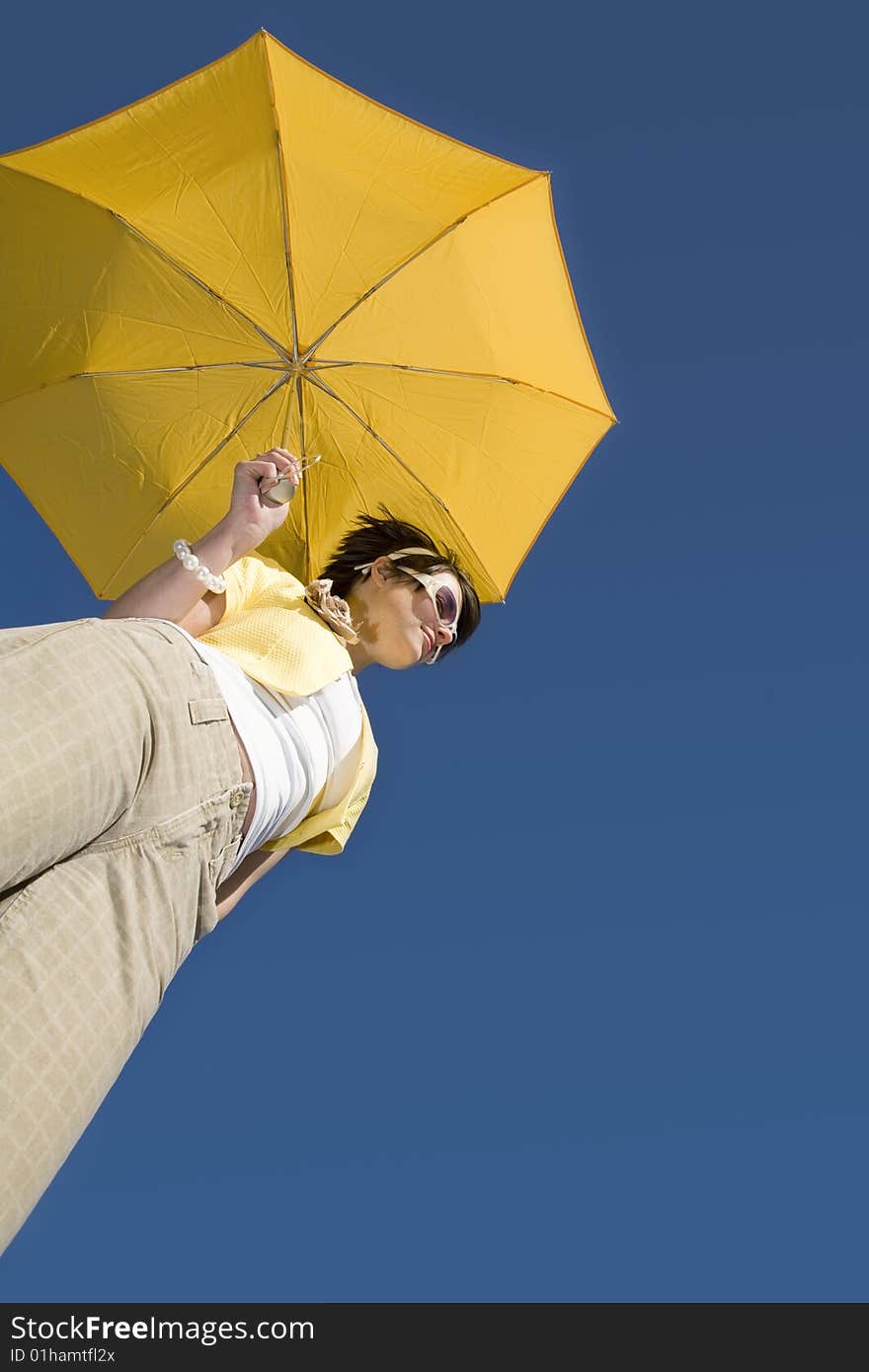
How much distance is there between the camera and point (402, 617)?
15.5 ft

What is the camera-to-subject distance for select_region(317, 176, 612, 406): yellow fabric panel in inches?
218

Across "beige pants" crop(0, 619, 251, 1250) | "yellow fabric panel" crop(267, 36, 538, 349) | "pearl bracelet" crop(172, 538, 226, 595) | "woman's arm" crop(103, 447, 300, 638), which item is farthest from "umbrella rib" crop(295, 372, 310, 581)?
"beige pants" crop(0, 619, 251, 1250)

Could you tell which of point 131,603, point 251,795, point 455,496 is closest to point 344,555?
point 455,496

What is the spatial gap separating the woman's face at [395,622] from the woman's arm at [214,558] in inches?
25.2

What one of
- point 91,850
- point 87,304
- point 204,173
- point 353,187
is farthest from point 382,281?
point 91,850

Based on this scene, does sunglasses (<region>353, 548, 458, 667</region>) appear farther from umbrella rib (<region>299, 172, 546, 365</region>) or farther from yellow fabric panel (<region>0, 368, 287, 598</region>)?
umbrella rib (<region>299, 172, 546, 365</region>)

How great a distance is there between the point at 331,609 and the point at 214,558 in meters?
0.63

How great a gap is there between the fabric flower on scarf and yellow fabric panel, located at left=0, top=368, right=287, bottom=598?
4.08 ft

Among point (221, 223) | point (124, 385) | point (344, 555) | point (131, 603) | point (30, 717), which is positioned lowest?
point (30, 717)

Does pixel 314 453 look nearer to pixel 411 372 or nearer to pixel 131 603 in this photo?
pixel 411 372

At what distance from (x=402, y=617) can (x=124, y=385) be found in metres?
2.05

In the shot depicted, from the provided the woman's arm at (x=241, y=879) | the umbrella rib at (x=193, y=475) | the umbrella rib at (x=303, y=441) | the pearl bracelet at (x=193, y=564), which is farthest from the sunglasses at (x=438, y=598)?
the umbrella rib at (x=193, y=475)

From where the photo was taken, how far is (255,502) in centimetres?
421

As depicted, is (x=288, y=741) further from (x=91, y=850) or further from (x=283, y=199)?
(x=283, y=199)
